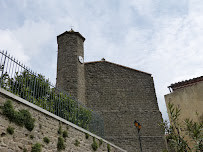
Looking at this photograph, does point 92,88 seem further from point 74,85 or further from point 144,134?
point 144,134

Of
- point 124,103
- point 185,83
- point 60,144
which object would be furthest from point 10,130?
point 185,83

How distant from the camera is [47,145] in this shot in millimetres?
6531

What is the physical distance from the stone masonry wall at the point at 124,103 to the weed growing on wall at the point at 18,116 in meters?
10.0

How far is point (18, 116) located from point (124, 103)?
11.6 meters

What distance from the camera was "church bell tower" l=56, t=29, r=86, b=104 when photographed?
1491cm

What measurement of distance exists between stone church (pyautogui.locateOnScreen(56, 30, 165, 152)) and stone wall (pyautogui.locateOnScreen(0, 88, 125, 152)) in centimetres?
657

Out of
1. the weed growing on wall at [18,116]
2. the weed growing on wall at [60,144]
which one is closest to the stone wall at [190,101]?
the weed growing on wall at [60,144]

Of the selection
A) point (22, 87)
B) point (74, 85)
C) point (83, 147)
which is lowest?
point (83, 147)

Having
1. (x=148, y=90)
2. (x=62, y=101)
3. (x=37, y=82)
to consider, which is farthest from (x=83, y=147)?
(x=148, y=90)

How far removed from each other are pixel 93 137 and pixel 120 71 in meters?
8.76

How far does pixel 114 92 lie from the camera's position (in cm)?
1672

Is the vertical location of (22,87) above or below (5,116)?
above

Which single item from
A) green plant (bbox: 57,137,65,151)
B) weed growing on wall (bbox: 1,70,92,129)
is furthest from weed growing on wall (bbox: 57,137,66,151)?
weed growing on wall (bbox: 1,70,92,129)

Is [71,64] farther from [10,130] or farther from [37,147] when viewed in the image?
[10,130]
